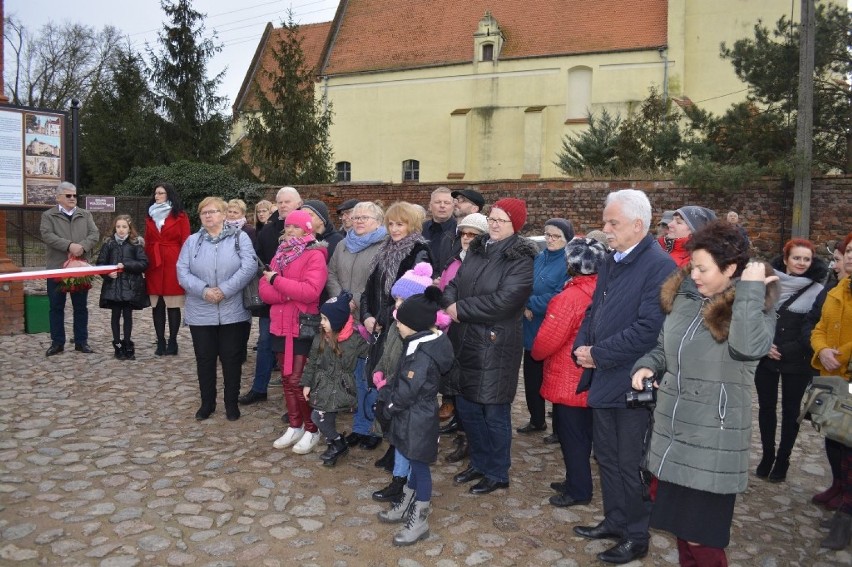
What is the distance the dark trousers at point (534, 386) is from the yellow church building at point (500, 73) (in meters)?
20.9

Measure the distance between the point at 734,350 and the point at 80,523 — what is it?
376cm

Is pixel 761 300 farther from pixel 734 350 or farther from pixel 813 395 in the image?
pixel 813 395

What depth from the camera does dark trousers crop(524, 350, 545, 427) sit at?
6047 millimetres

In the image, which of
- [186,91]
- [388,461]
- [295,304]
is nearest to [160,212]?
[295,304]

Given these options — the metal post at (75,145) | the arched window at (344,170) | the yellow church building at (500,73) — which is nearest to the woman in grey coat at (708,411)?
the metal post at (75,145)

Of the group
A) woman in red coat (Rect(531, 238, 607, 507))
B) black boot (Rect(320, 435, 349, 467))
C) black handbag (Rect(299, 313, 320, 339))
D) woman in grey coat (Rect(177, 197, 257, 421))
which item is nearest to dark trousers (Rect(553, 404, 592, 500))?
woman in red coat (Rect(531, 238, 607, 507))

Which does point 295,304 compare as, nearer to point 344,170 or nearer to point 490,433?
point 490,433

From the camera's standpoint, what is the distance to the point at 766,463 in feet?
17.1

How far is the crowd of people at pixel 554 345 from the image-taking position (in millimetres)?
3018

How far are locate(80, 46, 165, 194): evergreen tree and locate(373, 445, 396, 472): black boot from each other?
24.6 meters

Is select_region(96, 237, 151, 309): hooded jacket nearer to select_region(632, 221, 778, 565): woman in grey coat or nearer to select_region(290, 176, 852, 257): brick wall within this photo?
select_region(632, 221, 778, 565): woman in grey coat

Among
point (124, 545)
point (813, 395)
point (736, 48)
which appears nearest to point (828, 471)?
point (813, 395)

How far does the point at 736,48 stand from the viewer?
1700 cm

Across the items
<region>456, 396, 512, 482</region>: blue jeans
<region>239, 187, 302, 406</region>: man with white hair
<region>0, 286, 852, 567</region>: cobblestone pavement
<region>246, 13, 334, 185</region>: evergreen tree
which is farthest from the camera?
<region>246, 13, 334, 185</region>: evergreen tree
